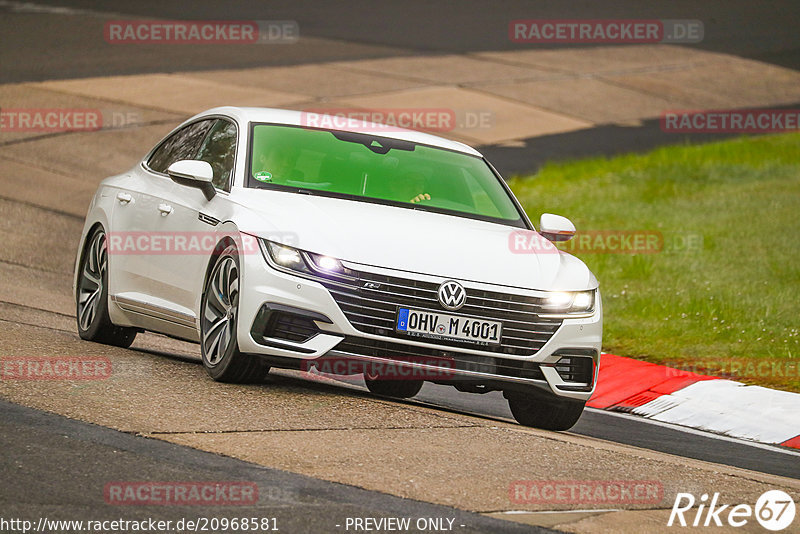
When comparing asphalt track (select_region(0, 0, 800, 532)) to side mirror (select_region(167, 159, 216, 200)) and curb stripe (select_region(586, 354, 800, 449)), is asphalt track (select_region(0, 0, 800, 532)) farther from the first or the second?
side mirror (select_region(167, 159, 216, 200))

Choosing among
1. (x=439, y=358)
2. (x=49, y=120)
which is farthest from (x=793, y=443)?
(x=49, y=120)

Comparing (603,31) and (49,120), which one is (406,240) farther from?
(603,31)

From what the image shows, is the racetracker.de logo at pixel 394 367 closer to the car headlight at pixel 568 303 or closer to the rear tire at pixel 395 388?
the car headlight at pixel 568 303

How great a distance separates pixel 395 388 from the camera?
375 inches

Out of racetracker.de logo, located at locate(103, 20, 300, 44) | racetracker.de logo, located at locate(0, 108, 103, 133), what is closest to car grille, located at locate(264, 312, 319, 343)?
racetracker.de logo, located at locate(0, 108, 103, 133)

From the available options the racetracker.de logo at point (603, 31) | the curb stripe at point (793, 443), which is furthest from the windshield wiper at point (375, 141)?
the racetracker.de logo at point (603, 31)

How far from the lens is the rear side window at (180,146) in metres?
9.57

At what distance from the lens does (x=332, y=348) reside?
7645 mm

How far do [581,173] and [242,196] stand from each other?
13.8 meters

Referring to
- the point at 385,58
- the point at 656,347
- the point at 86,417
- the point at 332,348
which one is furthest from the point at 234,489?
the point at 385,58

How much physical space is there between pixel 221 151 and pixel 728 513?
4.13 m

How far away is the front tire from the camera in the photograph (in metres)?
7.85

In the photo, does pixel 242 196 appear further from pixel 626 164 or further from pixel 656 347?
pixel 626 164

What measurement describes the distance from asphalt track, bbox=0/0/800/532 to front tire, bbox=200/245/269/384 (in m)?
1.30
